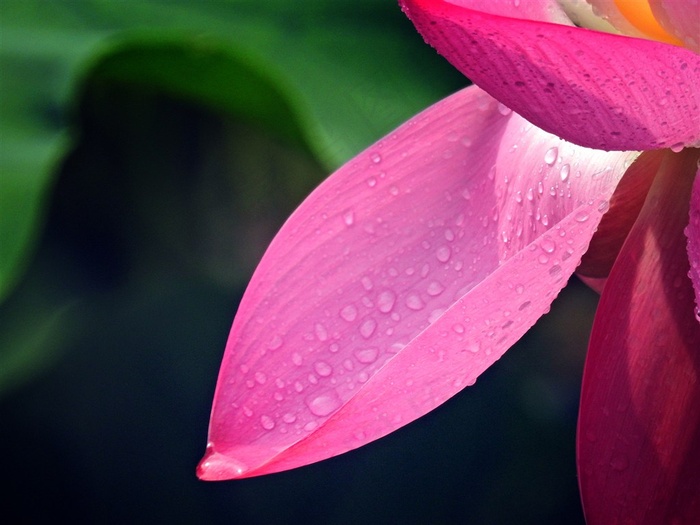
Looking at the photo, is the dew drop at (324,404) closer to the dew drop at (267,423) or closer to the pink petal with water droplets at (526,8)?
the dew drop at (267,423)

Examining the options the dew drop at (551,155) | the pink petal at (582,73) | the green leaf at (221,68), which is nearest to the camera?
the pink petal at (582,73)

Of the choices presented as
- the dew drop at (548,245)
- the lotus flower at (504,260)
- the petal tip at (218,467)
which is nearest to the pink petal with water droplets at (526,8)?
the lotus flower at (504,260)

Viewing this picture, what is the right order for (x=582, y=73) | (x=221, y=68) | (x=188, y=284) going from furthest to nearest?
(x=188, y=284)
(x=221, y=68)
(x=582, y=73)

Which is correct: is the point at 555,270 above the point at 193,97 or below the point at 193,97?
below

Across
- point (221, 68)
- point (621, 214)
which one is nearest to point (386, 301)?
point (621, 214)

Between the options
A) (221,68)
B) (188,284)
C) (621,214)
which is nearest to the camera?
(621,214)

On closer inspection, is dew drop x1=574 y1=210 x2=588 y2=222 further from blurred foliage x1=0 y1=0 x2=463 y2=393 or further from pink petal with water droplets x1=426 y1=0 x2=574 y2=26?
blurred foliage x1=0 y1=0 x2=463 y2=393

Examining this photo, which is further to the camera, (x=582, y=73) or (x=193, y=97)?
(x=193, y=97)

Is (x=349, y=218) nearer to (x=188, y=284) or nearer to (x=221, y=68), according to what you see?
(x=221, y=68)
